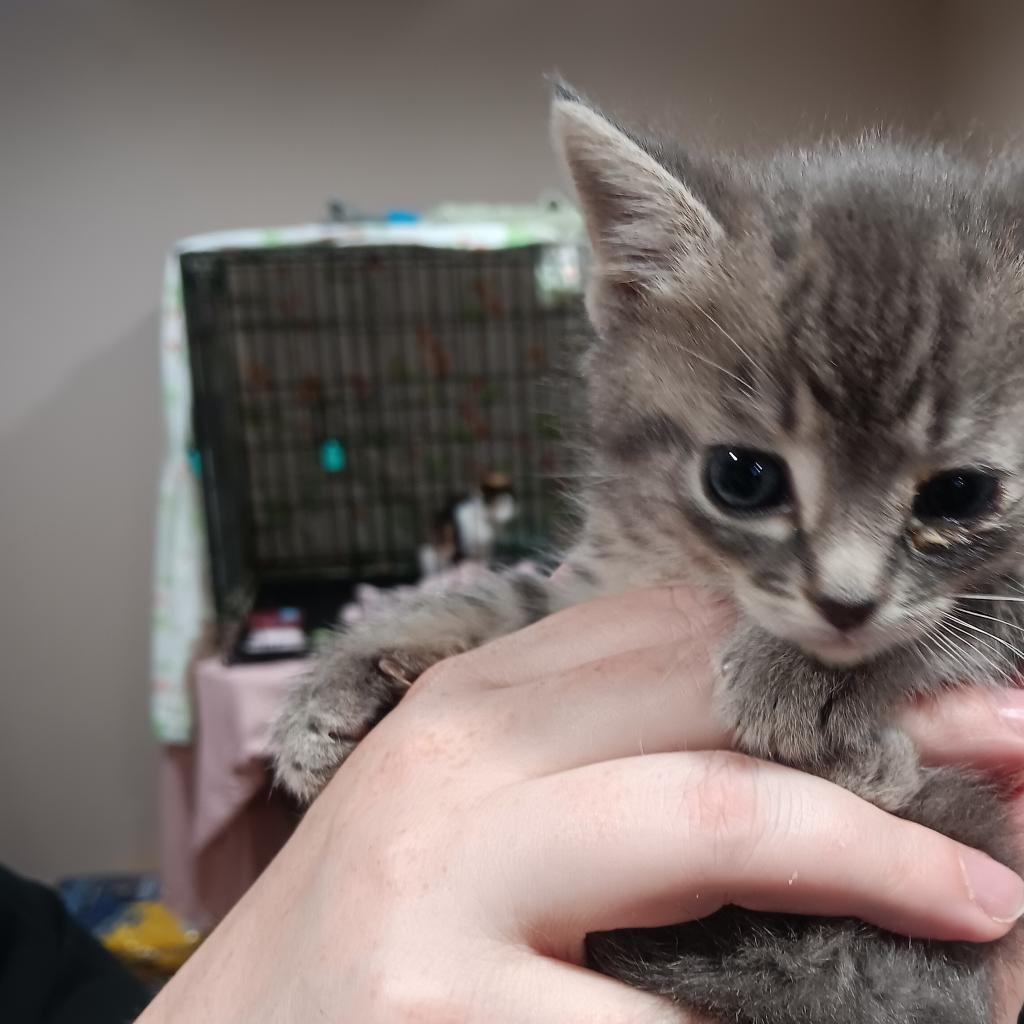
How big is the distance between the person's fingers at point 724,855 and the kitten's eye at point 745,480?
0.22 metres

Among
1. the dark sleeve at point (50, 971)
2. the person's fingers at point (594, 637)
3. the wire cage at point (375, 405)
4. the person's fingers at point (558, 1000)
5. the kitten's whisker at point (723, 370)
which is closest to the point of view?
the person's fingers at point (558, 1000)

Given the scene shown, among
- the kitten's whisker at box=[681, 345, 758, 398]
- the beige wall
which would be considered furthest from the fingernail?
the beige wall

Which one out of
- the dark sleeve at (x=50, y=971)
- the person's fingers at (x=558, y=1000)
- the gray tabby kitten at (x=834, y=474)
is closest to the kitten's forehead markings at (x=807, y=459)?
the gray tabby kitten at (x=834, y=474)

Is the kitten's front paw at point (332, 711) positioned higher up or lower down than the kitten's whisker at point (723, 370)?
lower down

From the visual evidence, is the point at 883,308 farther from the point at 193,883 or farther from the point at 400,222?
the point at 193,883

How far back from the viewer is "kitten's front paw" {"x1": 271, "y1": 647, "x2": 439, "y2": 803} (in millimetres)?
1061

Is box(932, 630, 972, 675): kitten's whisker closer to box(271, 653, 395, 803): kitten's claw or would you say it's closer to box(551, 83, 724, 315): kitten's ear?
box(551, 83, 724, 315): kitten's ear

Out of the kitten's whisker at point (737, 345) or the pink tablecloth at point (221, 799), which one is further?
the pink tablecloth at point (221, 799)

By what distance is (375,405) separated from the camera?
3084 mm

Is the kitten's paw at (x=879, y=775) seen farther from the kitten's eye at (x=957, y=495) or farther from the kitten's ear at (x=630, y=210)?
the kitten's ear at (x=630, y=210)

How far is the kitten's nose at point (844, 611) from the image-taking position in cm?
72

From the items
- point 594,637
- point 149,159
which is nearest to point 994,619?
point 594,637

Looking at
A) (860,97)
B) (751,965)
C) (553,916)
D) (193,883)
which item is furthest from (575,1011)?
(860,97)

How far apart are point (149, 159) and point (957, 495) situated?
10.1 ft
